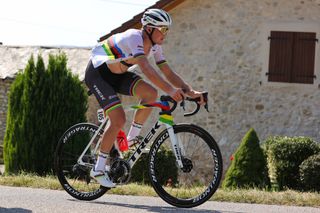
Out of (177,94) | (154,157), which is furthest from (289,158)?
(177,94)

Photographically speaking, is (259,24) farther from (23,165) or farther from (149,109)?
(149,109)

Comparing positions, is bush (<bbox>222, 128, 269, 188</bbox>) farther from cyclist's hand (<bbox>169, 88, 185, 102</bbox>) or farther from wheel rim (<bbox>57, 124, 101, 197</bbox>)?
cyclist's hand (<bbox>169, 88, 185, 102</bbox>)

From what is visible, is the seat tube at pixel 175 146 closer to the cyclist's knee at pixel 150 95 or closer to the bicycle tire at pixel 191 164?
the bicycle tire at pixel 191 164

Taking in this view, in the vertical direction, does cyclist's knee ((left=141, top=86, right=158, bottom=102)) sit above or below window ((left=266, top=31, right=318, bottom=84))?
below

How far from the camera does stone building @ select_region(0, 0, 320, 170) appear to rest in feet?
55.8

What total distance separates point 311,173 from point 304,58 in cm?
537

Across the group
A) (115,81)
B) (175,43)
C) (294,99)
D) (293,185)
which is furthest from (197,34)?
(115,81)

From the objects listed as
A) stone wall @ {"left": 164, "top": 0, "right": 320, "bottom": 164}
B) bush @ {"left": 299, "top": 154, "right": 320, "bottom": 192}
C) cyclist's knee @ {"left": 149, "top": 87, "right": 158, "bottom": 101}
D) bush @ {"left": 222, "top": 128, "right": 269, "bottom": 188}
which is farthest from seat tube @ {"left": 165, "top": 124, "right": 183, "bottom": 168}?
stone wall @ {"left": 164, "top": 0, "right": 320, "bottom": 164}

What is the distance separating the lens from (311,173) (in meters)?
12.1

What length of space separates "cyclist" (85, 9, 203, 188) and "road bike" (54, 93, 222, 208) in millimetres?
116

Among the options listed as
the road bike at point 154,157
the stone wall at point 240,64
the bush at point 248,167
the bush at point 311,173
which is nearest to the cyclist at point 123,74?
the road bike at point 154,157

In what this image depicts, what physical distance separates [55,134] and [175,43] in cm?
542

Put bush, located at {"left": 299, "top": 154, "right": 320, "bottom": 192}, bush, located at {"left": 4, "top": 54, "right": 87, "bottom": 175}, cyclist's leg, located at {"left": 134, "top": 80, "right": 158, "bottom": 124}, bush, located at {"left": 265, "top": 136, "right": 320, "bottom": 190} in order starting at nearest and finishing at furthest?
cyclist's leg, located at {"left": 134, "top": 80, "right": 158, "bottom": 124} → bush, located at {"left": 299, "top": 154, "right": 320, "bottom": 192} → bush, located at {"left": 4, "top": 54, "right": 87, "bottom": 175} → bush, located at {"left": 265, "top": 136, "right": 320, "bottom": 190}

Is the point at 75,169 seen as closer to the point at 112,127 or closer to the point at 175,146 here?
the point at 112,127
